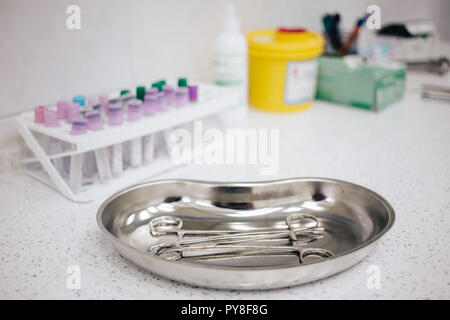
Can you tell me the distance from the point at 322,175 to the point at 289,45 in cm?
37

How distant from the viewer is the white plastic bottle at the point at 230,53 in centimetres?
94

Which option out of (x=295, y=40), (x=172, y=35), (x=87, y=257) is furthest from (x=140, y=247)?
(x=295, y=40)

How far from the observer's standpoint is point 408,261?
22.0 inches

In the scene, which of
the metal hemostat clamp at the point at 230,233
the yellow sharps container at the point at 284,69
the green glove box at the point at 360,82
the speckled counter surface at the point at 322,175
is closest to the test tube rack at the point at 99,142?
the speckled counter surface at the point at 322,175

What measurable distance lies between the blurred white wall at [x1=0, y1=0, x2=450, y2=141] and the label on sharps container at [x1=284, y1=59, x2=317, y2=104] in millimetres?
197

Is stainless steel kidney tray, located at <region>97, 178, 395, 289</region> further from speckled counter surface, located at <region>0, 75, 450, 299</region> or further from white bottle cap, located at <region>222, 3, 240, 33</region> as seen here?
white bottle cap, located at <region>222, 3, 240, 33</region>

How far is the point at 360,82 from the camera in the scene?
1.10 metres

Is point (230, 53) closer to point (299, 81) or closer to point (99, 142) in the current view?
point (299, 81)

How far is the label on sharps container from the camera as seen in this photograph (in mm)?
1058

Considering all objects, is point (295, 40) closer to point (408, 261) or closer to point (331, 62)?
point (331, 62)

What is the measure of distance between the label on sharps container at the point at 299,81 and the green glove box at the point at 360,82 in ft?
0.21

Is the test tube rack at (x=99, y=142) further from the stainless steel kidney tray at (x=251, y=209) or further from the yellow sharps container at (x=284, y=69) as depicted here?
the yellow sharps container at (x=284, y=69)

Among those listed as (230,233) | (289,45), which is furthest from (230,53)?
(230,233)

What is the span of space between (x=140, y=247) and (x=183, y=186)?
12cm
